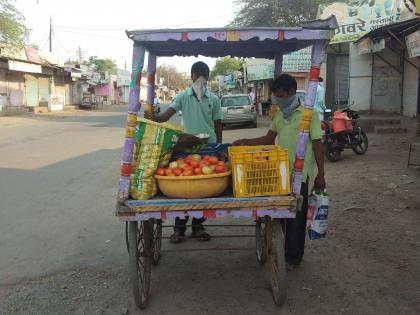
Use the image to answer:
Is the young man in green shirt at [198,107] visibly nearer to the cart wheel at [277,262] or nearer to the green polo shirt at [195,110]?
the green polo shirt at [195,110]

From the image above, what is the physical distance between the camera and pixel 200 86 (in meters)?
4.76

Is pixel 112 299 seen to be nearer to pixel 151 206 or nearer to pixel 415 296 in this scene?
pixel 151 206

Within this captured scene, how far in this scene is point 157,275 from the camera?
4.29 meters

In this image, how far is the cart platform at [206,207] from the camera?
10.9ft

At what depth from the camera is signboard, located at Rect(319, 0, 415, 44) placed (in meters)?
17.8

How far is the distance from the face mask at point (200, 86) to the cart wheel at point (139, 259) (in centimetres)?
149

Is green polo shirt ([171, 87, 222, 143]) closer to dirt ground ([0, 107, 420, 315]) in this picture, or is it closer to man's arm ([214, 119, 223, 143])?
man's arm ([214, 119, 223, 143])

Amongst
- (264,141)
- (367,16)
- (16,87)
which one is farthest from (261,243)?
(16,87)

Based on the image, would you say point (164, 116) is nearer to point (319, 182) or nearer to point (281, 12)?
point (319, 182)

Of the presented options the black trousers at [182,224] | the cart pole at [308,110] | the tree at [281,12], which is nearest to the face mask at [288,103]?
the cart pole at [308,110]

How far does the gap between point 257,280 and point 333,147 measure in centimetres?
695

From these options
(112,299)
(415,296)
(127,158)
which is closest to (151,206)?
(127,158)

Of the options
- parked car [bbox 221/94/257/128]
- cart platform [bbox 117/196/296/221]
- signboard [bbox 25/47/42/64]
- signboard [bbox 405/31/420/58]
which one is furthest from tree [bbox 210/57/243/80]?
cart platform [bbox 117/196/296/221]

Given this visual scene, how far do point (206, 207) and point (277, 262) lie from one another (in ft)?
2.28
